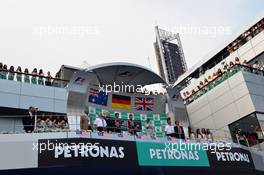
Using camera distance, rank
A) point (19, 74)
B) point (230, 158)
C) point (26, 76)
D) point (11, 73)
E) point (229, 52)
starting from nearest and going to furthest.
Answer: point (230, 158), point (11, 73), point (19, 74), point (26, 76), point (229, 52)

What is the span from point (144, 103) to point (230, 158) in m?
6.99

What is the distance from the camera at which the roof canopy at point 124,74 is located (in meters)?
19.7

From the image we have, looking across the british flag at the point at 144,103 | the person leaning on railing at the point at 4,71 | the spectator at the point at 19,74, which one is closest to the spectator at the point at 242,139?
the british flag at the point at 144,103

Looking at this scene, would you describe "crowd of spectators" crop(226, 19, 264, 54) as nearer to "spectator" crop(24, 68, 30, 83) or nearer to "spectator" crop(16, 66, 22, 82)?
"spectator" crop(24, 68, 30, 83)

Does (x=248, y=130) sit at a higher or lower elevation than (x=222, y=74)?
lower

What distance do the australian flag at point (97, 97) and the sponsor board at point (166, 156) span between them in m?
6.10

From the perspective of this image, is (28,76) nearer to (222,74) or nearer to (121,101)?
(121,101)

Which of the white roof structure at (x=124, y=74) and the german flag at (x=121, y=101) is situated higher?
A: the white roof structure at (x=124, y=74)

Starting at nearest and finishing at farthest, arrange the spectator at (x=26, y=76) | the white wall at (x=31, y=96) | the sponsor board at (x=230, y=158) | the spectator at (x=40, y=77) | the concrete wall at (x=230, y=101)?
the sponsor board at (x=230, y=158) < the white wall at (x=31, y=96) < the spectator at (x=26, y=76) < the concrete wall at (x=230, y=101) < the spectator at (x=40, y=77)

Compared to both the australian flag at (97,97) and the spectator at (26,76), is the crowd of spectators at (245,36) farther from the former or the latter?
the spectator at (26,76)

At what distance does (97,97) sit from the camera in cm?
2047

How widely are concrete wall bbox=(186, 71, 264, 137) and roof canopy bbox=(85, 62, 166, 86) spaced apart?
174 inches

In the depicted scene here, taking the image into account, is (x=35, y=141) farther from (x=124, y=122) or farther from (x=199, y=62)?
(x=199, y=62)

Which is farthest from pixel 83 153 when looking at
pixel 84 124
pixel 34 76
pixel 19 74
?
pixel 34 76
